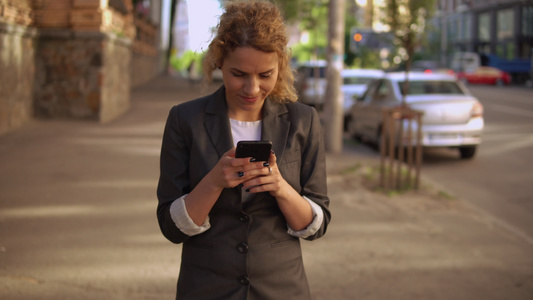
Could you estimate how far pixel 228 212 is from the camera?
2094mm

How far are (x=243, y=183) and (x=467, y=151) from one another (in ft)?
33.2

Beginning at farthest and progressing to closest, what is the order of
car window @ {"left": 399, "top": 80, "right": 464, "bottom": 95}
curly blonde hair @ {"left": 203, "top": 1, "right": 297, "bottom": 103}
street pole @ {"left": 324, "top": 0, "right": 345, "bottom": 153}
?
1. car window @ {"left": 399, "top": 80, "right": 464, "bottom": 95}
2. street pole @ {"left": 324, "top": 0, "right": 345, "bottom": 153}
3. curly blonde hair @ {"left": 203, "top": 1, "right": 297, "bottom": 103}

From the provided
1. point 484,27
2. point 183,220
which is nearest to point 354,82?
point 183,220

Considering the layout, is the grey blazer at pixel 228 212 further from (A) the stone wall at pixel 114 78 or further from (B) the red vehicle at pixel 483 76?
(B) the red vehicle at pixel 483 76

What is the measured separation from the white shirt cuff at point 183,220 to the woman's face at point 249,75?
39 centimetres

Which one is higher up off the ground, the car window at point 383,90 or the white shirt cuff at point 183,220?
the car window at point 383,90

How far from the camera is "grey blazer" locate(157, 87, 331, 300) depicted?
2092 millimetres

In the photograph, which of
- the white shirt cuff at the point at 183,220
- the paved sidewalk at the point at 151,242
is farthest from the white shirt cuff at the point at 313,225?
the paved sidewalk at the point at 151,242

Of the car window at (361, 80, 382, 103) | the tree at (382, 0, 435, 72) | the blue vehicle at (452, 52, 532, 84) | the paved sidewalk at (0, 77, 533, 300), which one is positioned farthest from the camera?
the blue vehicle at (452, 52, 532, 84)

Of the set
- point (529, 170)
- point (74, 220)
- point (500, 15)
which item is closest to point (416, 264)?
point (74, 220)

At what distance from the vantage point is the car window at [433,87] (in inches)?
460

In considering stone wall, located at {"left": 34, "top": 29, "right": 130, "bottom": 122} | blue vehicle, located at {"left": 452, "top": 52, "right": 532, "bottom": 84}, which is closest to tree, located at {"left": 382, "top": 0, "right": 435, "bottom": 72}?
stone wall, located at {"left": 34, "top": 29, "right": 130, "bottom": 122}

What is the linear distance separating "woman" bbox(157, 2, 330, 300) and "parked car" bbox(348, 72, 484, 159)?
891 centimetres

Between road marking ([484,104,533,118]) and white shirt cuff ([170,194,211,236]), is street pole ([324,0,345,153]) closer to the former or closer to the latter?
white shirt cuff ([170,194,211,236])
